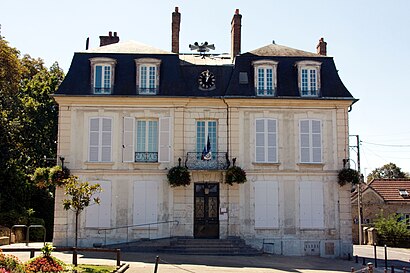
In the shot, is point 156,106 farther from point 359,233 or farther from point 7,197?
point 359,233

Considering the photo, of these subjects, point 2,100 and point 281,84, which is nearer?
point 281,84

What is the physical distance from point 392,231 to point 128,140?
16778 millimetres

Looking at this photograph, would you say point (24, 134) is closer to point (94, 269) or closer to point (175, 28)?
point (175, 28)

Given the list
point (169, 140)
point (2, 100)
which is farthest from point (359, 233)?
point (2, 100)

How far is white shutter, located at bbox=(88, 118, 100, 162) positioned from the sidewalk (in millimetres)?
4435

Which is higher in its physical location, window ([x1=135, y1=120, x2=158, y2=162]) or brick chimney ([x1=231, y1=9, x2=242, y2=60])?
brick chimney ([x1=231, y1=9, x2=242, y2=60])

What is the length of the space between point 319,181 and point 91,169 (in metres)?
9.83

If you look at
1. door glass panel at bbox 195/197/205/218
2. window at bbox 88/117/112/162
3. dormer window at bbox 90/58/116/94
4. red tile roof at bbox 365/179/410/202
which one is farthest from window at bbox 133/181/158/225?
red tile roof at bbox 365/179/410/202

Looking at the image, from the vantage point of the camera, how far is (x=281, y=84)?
23.6 meters

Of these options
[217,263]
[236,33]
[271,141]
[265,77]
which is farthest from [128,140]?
[236,33]

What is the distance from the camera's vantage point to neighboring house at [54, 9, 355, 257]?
887 inches

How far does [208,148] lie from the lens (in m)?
22.7

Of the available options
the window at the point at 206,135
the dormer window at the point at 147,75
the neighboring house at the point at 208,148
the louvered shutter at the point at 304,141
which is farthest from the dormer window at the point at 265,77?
the dormer window at the point at 147,75

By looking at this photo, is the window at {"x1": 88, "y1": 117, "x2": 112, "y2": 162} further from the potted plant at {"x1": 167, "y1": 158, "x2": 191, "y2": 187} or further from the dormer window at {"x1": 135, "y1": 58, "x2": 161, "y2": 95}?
the potted plant at {"x1": 167, "y1": 158, "x2": 191, "y2": 187}
